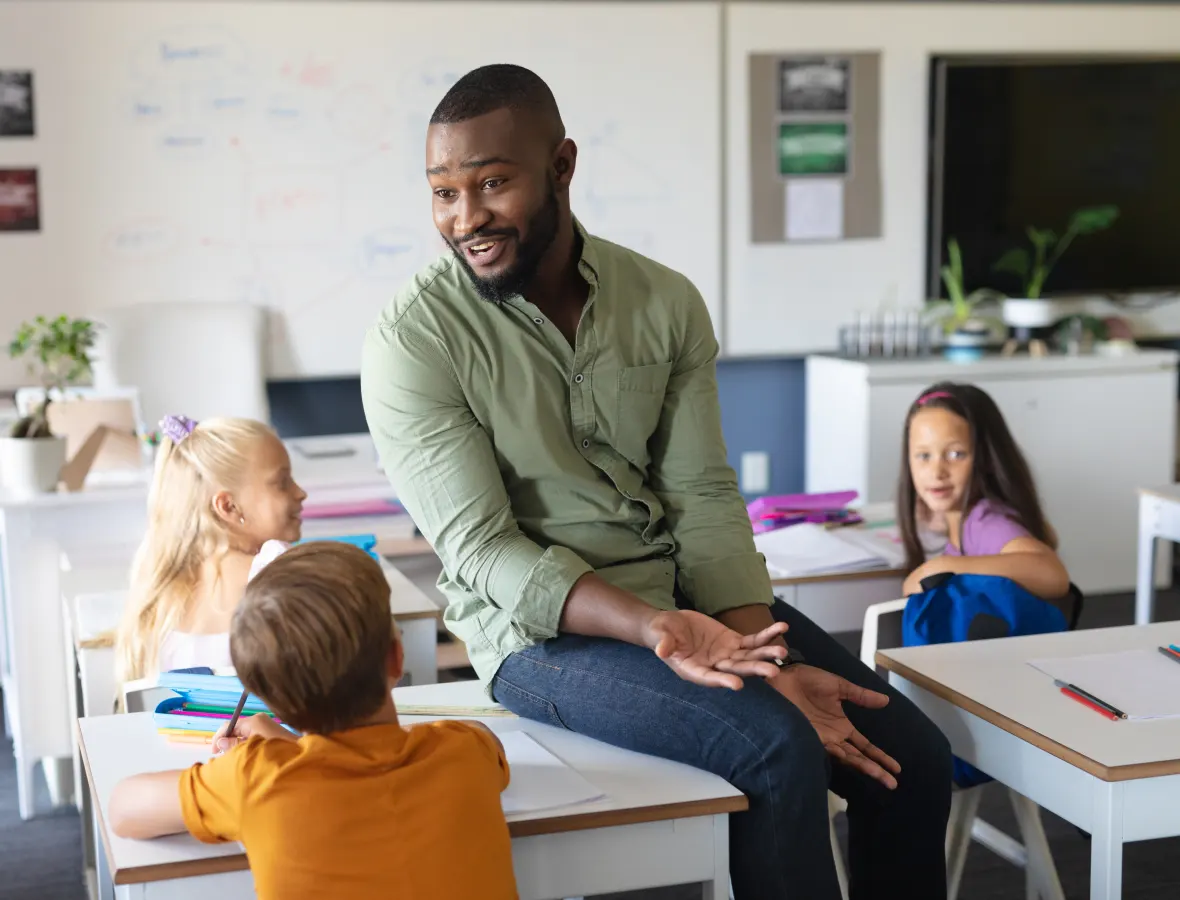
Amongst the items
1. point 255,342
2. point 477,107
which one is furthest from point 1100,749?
point 255,342

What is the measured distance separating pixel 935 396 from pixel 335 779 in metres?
1.77

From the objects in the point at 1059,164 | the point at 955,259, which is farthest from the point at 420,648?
the point at 1059,164

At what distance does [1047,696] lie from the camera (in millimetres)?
1727

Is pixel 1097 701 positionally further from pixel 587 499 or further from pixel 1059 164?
pixel 1059 164

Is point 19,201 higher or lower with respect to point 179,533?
higher

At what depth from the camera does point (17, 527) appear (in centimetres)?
293

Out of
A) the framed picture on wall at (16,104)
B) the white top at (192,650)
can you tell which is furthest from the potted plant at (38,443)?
the framed picture on wall at (16,104)

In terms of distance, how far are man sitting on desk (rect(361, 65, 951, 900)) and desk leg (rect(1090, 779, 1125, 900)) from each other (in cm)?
25

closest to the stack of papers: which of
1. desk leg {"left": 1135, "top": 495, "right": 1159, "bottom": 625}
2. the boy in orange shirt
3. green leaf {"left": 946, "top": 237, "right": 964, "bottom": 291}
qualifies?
desk leg {"left": 1135, "top": 495, "right": 1159, "bottom": 625}

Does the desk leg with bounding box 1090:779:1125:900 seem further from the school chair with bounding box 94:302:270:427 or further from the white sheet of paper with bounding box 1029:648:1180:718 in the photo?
the school chair with bounding box 94:302:270:427

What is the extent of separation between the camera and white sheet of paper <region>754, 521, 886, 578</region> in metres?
2.61

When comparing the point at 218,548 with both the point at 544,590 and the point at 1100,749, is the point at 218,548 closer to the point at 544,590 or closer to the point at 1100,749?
the point at 544,590

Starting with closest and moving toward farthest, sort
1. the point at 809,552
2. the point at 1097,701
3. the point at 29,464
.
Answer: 1. the point at 1097,701
2. the point at 809,552
3. the point at 29,464

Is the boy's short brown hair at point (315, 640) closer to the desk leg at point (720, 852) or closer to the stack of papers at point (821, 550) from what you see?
the desk leg at point (720, 852)
